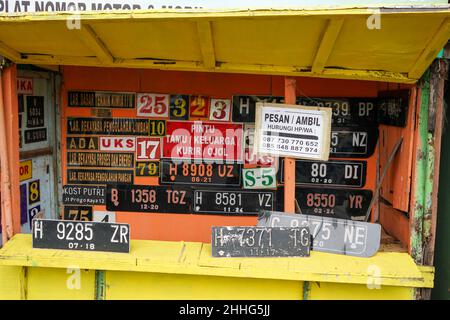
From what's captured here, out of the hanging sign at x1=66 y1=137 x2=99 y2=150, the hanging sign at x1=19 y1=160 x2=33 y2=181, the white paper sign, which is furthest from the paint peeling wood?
the hanging sign at x1=66 y1=137 x2=99 y2=150

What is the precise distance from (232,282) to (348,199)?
1695 mm

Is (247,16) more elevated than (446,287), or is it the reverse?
(247,16)

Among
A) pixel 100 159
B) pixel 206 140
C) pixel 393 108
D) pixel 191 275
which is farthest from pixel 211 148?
pixel 393 108

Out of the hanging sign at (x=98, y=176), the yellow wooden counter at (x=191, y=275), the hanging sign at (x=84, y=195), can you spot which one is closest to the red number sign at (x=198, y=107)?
the hanging sign at (x=98, y=176)

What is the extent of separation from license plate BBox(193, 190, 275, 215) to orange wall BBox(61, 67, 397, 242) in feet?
0.25

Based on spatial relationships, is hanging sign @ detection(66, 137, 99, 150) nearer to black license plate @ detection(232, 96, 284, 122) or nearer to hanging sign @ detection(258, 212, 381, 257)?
black license plate @ detection(232, 96, 284, 122)

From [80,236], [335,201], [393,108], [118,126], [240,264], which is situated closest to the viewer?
[240,264]

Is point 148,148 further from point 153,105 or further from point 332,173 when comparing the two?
point 332,173

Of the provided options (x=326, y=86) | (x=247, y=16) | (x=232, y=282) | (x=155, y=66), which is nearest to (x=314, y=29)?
(x=247, y=16)

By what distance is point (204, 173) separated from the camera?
4578 mm

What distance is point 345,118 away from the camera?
4.41 m

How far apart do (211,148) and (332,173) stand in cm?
124

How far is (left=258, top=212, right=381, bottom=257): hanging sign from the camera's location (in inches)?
131

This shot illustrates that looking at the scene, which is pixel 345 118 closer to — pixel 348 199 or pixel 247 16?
pixel 348 199
